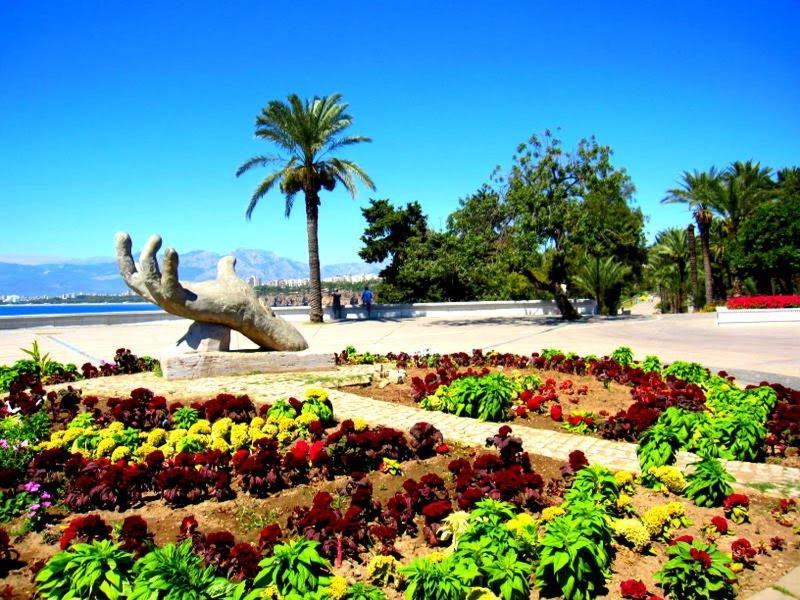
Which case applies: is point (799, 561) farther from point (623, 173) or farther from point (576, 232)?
point (623, 173)

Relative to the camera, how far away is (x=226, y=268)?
9.92 metres

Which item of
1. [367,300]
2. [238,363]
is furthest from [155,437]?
[367,300]

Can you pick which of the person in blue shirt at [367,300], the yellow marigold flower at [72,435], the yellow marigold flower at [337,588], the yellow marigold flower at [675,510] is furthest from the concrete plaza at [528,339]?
the yellow marigold flower at [337,588]

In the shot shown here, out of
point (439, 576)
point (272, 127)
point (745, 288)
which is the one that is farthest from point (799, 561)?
point (745, 288)

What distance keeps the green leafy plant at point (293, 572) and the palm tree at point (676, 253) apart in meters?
39.9

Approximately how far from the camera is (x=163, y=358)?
909 cm

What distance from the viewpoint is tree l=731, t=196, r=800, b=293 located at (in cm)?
2541

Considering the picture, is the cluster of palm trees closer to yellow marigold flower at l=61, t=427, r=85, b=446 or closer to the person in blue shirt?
the person in blue shirt

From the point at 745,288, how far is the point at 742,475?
3826 centimetres

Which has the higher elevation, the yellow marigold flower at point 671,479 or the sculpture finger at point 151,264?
the sculpture finger at point 151,264

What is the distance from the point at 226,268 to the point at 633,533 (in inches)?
312

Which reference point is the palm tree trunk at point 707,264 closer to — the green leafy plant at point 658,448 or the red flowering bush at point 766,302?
the red flowering bush at point 766,302

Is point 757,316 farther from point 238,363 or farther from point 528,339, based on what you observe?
point 238,363

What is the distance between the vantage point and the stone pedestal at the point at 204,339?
9.36 m
